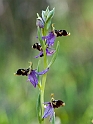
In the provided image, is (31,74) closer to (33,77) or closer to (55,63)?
(33,77)

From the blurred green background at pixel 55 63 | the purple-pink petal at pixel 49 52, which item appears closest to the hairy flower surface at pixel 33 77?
the purple-pink petal at pixel 49 52

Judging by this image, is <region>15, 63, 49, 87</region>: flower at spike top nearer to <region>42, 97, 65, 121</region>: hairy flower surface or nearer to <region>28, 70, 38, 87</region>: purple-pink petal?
<region>28, 70, 38, 87</region>: purple-pink petal

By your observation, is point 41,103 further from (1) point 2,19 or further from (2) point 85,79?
(1) point 2,19

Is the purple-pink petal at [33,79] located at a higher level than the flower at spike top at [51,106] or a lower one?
higher

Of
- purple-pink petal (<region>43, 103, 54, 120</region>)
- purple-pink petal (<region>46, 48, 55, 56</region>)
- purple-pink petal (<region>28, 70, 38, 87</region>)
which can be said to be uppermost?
purple-pink petal (<region>46, 48, 55, 56</region>)

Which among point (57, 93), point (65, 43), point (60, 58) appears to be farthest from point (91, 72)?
point (65, 43)

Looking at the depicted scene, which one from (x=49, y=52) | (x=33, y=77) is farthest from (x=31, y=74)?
(x=49, y=52)

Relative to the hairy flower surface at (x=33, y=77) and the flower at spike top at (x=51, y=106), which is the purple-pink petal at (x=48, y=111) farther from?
the hairy flower surface at (x=33, y=77)

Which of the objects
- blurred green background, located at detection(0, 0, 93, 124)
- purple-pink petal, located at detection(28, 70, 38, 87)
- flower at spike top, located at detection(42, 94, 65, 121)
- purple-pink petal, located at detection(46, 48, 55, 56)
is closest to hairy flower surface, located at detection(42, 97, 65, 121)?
flower at spike top, located at detection(42, 94, 65, 121)
